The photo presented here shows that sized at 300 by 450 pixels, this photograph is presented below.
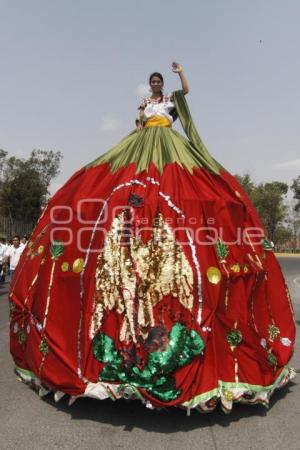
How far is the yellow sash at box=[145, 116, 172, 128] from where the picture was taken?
169 inches

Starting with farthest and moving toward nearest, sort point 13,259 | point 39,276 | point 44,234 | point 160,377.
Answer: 1. point 13,259
2. point 44,234
3. point 39,276
4. point 160,377

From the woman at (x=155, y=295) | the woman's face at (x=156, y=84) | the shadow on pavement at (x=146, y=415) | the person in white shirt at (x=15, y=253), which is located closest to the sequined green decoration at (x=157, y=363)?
the woman at (x=155, y=295)

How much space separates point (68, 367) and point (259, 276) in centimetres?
158

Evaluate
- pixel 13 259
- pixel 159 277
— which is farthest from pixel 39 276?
pixel 13 259

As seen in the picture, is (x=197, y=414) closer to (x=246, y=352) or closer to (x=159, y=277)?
(x=246, y=352)

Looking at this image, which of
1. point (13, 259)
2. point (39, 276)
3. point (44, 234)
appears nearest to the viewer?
point (39, 276)

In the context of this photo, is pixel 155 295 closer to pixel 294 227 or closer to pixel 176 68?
pixel 176 68

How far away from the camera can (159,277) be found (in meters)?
3.15

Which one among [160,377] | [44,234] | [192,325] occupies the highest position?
[44,234]

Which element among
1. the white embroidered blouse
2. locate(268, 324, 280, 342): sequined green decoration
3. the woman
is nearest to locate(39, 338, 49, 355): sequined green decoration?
the woman

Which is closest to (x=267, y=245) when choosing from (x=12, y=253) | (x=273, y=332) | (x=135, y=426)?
(x=273, y=332)

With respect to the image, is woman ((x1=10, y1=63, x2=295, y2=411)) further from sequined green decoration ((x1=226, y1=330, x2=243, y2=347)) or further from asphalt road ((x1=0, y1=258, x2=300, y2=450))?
asphalt road ((x1=0, y1=258, x2=300, y2=450))

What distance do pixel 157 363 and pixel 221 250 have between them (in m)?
0.95

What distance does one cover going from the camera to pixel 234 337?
10.4ft
